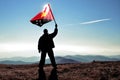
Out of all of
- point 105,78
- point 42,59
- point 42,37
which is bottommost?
point 105,78

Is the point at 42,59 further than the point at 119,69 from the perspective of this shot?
No

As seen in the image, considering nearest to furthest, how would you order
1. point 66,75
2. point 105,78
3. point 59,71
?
point 105,78 < point 66,75 < point 59,71

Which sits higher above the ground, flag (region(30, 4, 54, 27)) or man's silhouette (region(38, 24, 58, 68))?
flag (region(30, 4, 54, 27))

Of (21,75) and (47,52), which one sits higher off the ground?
(47,52)

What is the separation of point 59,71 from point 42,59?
246 centimetres

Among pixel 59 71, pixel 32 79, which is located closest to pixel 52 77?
pixel 32 79

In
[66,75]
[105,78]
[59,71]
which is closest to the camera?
[105,78]

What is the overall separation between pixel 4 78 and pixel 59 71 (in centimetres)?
413

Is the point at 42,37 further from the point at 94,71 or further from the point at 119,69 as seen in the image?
the point at 119,69

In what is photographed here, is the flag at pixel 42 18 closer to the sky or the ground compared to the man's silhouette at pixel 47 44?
closer to the sky

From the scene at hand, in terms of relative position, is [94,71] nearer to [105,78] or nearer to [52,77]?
[105,78]

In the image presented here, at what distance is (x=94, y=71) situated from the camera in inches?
703

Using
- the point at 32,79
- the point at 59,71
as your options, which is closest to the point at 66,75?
the point at 59,71

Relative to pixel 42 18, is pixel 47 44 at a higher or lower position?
lower
